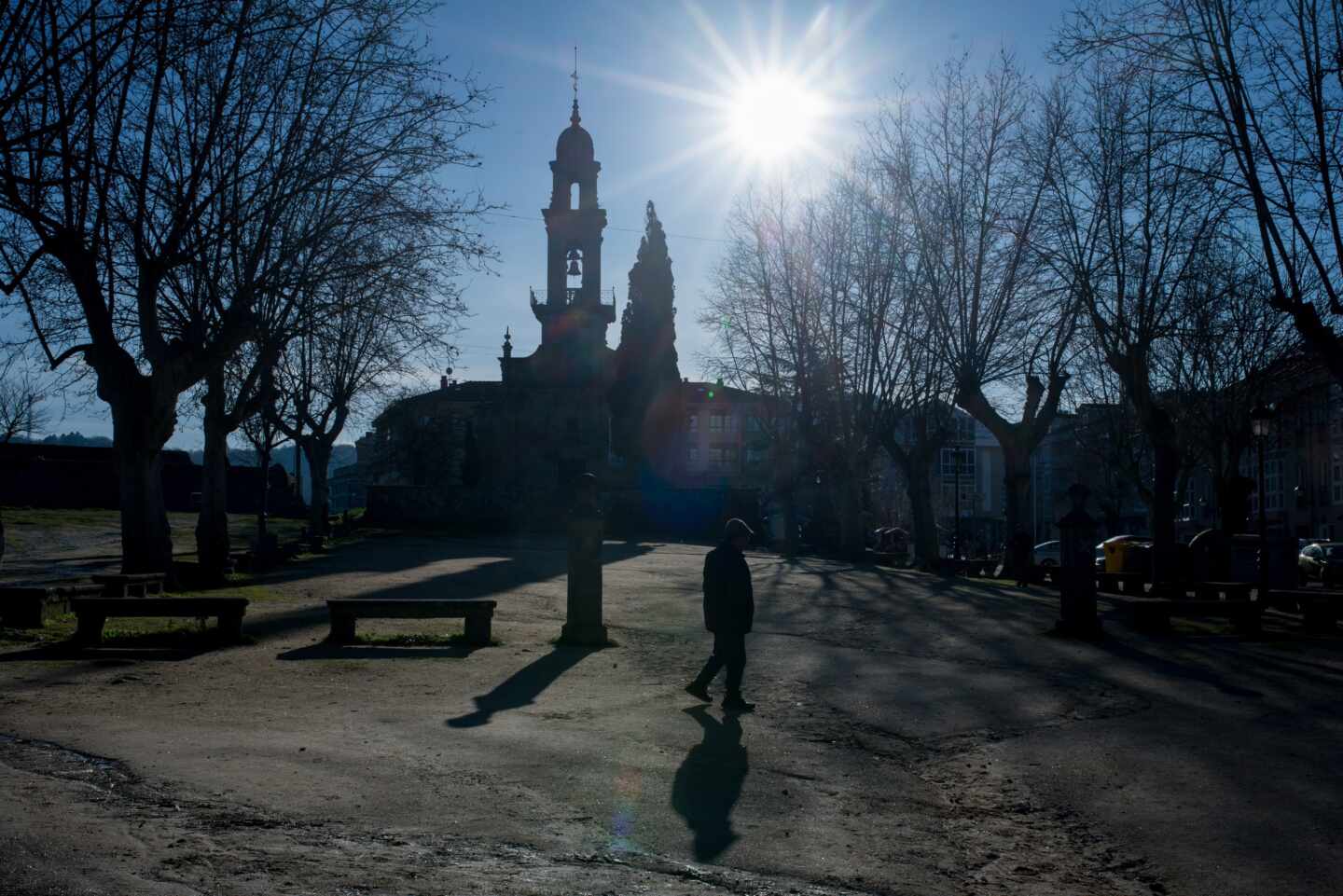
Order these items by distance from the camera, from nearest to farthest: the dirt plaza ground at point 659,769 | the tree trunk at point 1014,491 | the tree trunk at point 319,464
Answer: the dirt plaza ground at point 659,769, the tree trunk at point 1014,491, the tree trunk at point 319,464

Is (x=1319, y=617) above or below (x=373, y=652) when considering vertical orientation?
above

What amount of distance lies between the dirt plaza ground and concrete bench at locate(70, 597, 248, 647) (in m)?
0.36

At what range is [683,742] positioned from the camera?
28.8ft

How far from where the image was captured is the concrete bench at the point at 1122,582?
82.2ft

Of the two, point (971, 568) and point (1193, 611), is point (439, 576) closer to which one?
point (1193, 611)

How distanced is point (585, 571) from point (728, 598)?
3.87 m

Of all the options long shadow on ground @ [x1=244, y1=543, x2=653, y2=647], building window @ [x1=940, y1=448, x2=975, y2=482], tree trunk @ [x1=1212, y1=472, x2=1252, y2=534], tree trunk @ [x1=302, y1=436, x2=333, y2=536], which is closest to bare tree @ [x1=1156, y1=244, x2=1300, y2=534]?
tree trunk @ [x1=1212, y1=472, x2=1252, y2=534]

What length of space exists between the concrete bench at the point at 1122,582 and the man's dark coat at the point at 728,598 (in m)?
15.3

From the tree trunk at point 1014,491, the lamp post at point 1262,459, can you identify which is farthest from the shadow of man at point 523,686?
the tree trunk at point 1014,491

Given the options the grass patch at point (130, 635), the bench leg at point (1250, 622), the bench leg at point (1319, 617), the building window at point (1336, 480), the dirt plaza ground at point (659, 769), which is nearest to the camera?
the dirt plaza ground at point (659, 769)

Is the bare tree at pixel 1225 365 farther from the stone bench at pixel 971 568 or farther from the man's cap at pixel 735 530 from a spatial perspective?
the man's cap at pixel 735 530

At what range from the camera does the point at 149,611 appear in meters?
13.0

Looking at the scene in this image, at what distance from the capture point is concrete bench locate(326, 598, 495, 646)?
13.9 metres

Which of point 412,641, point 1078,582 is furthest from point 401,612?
point 1078,582
